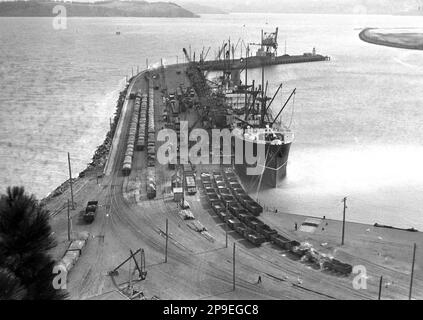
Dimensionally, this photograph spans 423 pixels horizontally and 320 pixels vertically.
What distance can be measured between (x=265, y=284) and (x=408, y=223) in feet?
35.7

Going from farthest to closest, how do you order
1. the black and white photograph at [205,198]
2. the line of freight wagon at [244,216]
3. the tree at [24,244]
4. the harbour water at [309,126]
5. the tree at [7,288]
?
the harbour water at [309,126] < the line of freight wagon at [244,216] < the black and white photograph at [205,198] < the tree at [24,244] < the tree at [7,288]

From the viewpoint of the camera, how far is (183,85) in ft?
196

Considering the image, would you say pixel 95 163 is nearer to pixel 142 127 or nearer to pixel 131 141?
pixel 131 141

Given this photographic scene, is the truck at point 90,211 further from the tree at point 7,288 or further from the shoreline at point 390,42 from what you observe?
the shoreline at point 390,42

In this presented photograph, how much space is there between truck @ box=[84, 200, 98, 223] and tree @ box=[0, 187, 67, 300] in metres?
14.9

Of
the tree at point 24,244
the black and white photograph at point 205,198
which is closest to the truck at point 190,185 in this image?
the black and white photograph at point 205,198

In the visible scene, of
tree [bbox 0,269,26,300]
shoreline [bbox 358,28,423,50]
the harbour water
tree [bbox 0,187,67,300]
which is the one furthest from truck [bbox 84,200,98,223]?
shoreline [bbox 358,28,423,50]

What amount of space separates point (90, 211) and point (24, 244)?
1574 cm

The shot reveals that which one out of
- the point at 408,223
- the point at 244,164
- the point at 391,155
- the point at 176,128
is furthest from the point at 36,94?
the point at 408,223

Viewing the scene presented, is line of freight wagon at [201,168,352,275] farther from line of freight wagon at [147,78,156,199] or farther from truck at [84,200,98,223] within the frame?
truck at [84,200,98,223]

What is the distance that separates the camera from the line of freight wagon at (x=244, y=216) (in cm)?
1817

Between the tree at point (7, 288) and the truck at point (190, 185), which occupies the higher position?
the tree at point (7, 288)

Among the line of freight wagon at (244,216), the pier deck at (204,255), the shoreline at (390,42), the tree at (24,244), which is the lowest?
the pier deck at (204,255)

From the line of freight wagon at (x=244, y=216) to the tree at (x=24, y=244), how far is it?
12959mm
